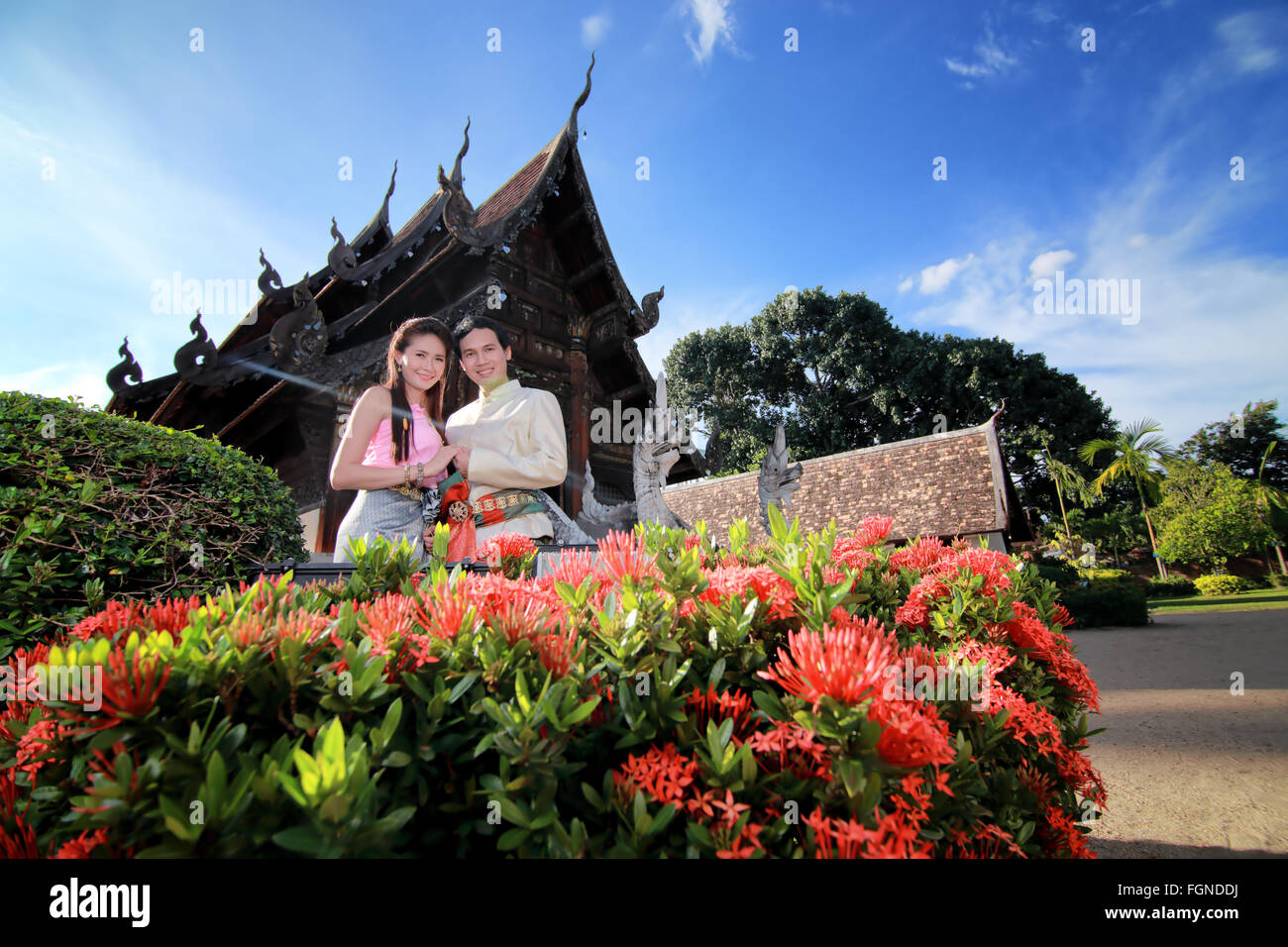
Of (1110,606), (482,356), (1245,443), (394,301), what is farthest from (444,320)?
(1245,443)

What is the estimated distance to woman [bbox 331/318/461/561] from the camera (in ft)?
16.4

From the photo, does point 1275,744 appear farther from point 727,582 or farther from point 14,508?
point 14,508

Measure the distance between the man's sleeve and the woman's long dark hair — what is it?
22.8 inches

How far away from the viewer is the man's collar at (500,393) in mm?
5676

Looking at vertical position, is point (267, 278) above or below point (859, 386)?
below

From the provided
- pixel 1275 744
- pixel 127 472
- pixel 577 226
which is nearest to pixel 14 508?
pixel 127 472

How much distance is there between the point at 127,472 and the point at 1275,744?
9864mm

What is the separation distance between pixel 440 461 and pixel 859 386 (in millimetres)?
27533

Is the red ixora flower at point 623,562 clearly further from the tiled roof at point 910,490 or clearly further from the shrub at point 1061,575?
the shrub at point 1061,575

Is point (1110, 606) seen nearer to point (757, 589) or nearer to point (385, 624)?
point (757, 589)

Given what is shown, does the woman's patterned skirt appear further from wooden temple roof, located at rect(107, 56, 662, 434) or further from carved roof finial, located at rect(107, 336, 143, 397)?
carved roof finial, located at rect(107, 336, 143, 397)

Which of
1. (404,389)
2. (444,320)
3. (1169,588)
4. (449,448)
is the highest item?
(444,320)

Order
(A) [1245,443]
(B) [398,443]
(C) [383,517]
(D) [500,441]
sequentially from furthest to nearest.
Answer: (A) [1245,443]
(D) [500,441]
(B) [398,443]
(C) [383,517]

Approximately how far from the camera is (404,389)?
17.4ft
